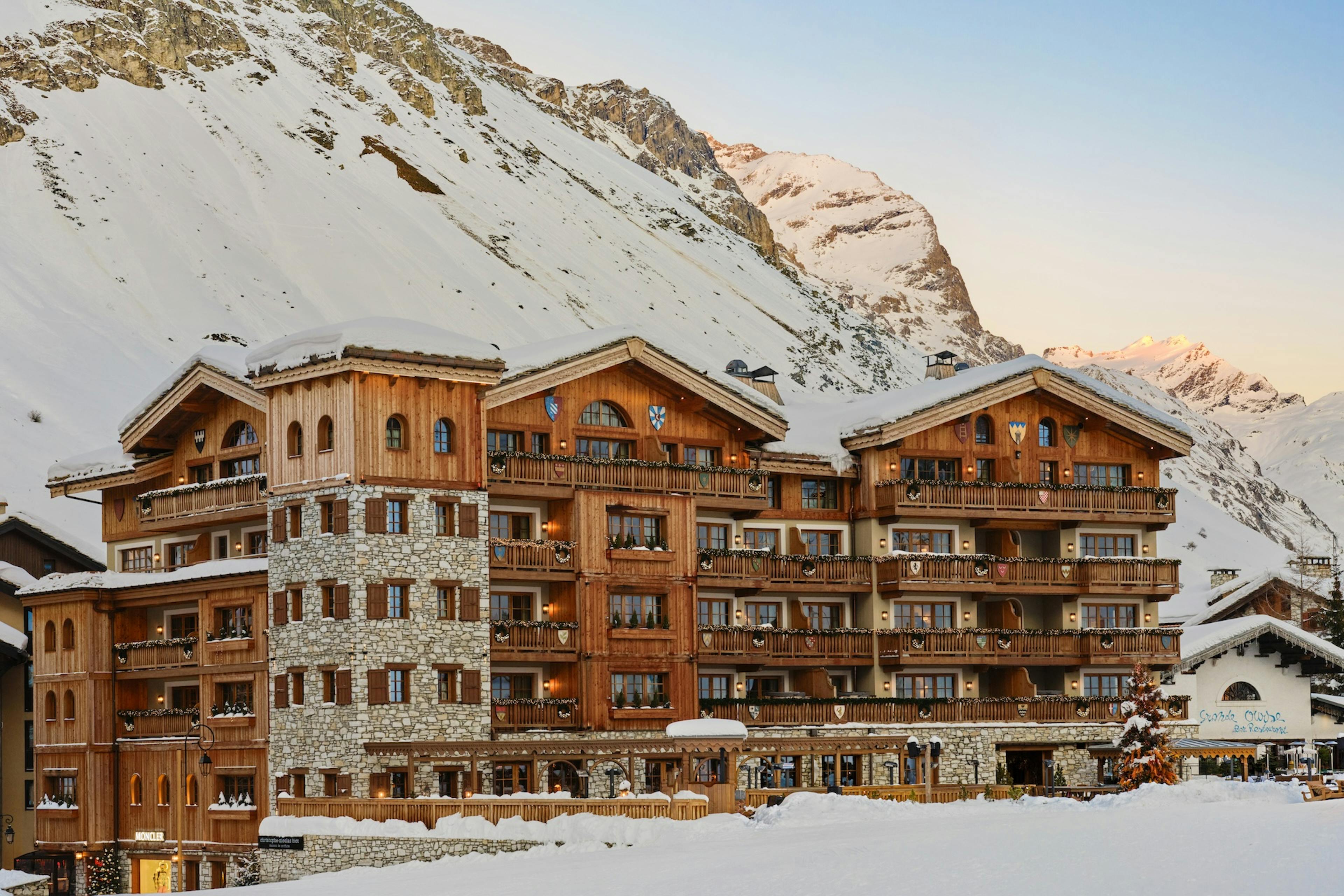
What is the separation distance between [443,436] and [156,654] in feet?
41.2

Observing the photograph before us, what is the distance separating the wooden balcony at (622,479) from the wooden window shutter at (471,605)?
3.37m

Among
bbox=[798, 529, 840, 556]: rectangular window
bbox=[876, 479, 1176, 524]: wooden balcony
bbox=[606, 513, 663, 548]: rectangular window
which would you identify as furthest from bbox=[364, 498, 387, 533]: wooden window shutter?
bbox=[876, 479, 1176, 524]: wooden balcony

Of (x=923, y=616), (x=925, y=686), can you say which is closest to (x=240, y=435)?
(x=923, y=616)

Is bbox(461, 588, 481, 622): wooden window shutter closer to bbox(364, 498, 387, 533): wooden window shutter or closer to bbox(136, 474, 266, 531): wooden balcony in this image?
bbox(364, 498, 387, 533): wooden window shutter

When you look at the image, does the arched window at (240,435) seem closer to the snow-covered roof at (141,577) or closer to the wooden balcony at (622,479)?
the snow-covered roof at (141,577)

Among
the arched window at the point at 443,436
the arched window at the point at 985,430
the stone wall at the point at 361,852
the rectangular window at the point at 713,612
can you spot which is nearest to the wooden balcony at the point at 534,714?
the rectangular window at the point at 713,612

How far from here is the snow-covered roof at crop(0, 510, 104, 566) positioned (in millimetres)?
74250

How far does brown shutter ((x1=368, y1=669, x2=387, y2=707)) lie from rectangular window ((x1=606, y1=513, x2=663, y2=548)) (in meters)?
9.37

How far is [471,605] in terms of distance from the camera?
59219 millimetres

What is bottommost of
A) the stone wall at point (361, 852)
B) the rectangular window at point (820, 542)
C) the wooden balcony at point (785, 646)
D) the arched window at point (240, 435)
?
the stone wall at point (361, 852)

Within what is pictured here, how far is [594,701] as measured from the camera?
203 feet

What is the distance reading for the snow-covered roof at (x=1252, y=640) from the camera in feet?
246

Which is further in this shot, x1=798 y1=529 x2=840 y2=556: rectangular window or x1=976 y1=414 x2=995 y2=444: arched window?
x1=976 y1=414 x2=995 y2=444: arched window

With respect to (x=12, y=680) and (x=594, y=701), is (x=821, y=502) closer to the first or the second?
(x=594, y=701)
